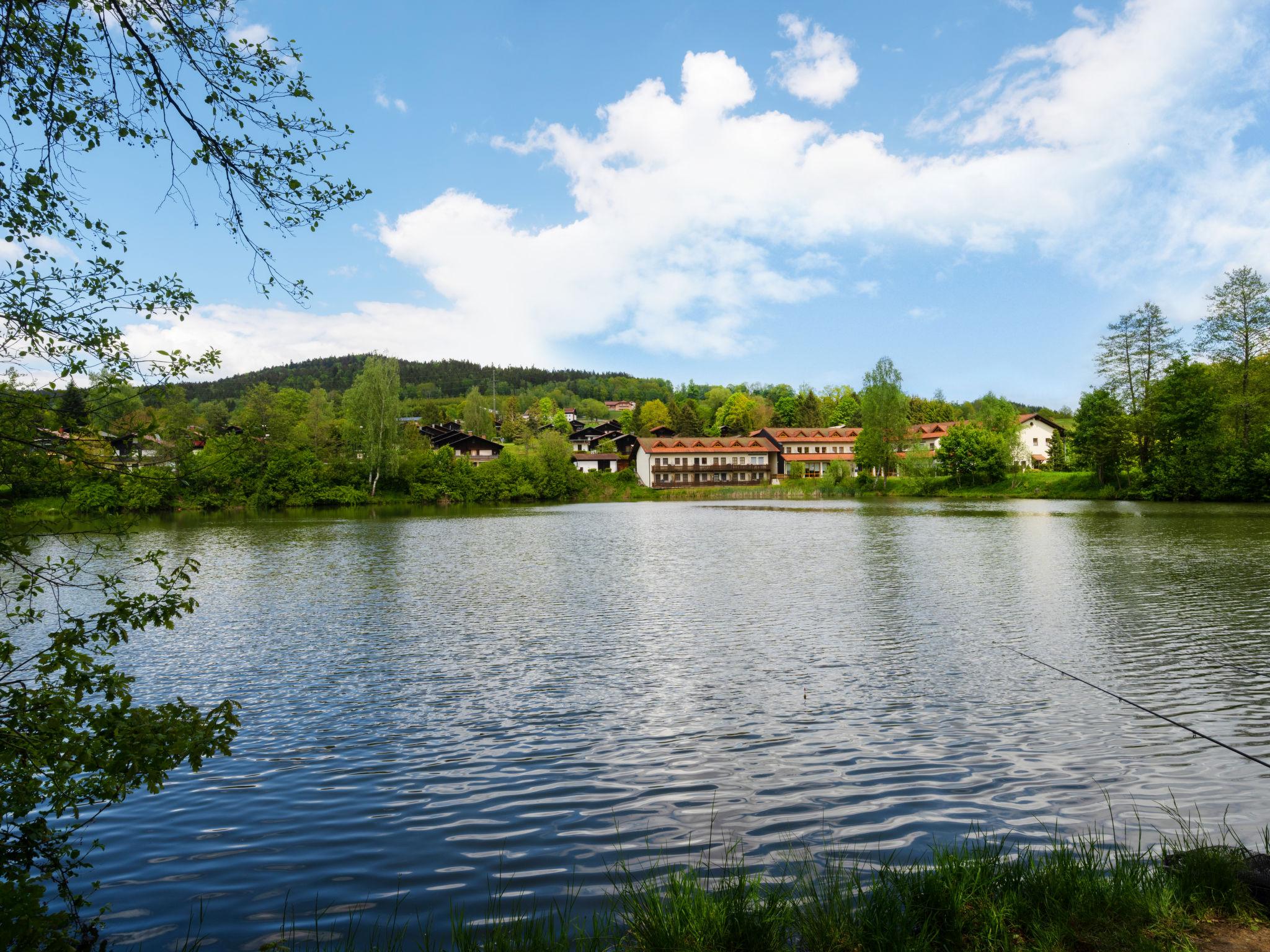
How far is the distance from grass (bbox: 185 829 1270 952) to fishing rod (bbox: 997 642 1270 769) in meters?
3.72

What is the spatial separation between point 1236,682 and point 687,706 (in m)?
9.29

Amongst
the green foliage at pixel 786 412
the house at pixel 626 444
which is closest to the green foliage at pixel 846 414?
the green foliage at pixel 786 412

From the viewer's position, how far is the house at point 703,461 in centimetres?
12350

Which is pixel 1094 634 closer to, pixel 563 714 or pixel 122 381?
pixel 563 714

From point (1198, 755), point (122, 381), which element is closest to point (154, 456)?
point (122, 381)

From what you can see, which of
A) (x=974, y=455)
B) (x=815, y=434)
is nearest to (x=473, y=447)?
(x=815, y=434)

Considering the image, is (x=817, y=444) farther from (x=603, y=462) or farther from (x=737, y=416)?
(x=737, y=416)

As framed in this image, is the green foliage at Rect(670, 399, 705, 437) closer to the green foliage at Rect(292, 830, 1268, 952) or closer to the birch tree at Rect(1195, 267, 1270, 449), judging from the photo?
the birch tree at Rect(1195, 267, 1270, 449)

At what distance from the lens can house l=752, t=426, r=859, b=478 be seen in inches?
5241

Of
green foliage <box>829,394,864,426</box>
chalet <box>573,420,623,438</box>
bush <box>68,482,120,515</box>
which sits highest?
green foliage <box>829,394,864,426</box>

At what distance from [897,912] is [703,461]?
120608 mm

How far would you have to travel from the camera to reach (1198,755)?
9477mm

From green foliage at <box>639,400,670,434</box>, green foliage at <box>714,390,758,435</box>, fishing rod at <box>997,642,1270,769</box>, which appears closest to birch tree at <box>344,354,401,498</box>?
green foliage at <box>639,400,670,434</box>

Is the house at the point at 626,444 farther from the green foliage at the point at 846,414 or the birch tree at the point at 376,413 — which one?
the green foliage at the point at 846,414
